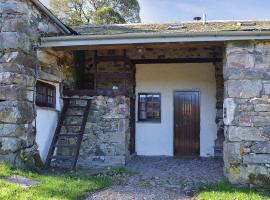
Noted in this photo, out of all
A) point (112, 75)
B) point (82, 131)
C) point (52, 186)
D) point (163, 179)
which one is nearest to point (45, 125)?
point (82, 131)

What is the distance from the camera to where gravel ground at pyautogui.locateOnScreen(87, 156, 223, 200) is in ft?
18.5

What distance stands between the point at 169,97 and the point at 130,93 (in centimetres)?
148

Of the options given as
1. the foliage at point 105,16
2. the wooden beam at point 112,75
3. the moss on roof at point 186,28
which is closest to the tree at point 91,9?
the foliage at point 105,16

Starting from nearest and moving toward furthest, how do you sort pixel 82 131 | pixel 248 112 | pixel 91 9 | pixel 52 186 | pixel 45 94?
pixel 52 186
pixel 248 112
pixel 45 94
pixel 82 131
pixel 91 9

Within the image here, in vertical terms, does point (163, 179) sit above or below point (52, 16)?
below

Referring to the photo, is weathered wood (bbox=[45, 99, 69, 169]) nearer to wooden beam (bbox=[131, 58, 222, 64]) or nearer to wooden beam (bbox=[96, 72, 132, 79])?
wooden beam (bbox=[96, 72, 132, 79])

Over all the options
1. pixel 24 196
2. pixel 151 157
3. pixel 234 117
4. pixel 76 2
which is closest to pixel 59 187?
pixel 24 196

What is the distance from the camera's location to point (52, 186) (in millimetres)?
5527

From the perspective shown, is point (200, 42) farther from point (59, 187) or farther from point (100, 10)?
point (100, 10)

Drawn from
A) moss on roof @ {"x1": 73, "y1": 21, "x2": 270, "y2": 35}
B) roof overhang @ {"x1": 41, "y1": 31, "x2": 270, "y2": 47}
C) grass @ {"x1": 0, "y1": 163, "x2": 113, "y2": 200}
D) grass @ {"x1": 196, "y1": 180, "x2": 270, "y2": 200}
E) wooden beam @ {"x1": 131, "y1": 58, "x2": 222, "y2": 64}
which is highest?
moss on roof @ {"x1": 73, "y1": 21, "x2": 270, "y2": 35}

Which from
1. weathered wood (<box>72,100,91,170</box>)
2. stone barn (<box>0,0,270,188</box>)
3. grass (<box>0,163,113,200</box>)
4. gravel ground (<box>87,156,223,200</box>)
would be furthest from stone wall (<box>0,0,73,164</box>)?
gravel ground (<box>87,156,223,200</box>)

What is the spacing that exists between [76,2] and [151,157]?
535 inches

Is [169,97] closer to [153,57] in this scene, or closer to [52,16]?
[153,57]

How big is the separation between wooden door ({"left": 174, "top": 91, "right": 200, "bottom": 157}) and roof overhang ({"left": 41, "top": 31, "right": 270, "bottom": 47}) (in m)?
3.58
